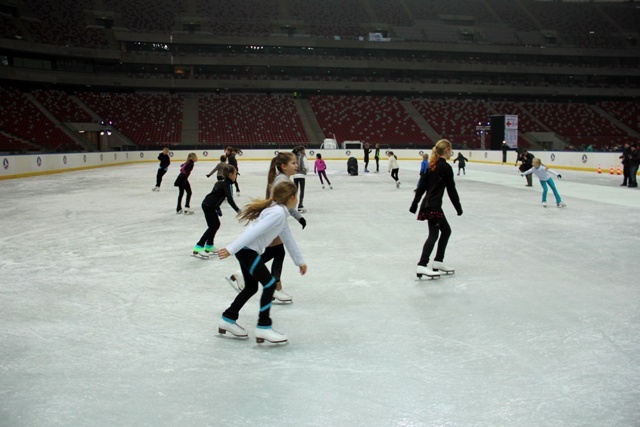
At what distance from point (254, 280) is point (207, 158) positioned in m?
40.8

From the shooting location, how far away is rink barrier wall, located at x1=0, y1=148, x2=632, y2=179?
27328 millimetres

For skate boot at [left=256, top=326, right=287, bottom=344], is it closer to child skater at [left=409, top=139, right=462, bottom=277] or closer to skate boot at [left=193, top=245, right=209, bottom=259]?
child skater at [left=409, top=139, right=462, bottom=277]

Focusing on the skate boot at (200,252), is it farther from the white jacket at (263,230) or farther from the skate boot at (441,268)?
the white jacket at (263,230)

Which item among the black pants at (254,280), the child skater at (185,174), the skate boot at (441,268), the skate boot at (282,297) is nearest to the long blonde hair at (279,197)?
the black pants at (254,280)

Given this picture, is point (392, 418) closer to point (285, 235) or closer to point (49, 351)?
point (285, 235)

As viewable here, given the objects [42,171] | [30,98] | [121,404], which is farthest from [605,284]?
[30,98]

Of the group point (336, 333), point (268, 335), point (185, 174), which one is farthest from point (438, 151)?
point (185, 174)

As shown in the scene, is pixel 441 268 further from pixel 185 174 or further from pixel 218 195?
pixel 185 174

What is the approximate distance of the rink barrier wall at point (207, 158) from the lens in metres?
27.3

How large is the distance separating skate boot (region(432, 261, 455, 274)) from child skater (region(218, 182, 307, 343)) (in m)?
3.03

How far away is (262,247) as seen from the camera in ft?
15.8

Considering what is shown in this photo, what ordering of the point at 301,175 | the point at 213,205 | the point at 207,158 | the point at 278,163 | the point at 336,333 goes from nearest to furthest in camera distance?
the point at 336,333 → the point at 278,163 → the point at 213,205 → the point at 301,175 → the point at 207,158

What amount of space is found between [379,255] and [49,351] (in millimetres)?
5119

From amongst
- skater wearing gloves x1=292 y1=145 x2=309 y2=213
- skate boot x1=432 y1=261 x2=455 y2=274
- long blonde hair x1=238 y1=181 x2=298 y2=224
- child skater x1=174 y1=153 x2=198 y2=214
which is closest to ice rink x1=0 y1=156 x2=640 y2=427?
skate boot x1=432 y1=261 x2=455 y2=274
